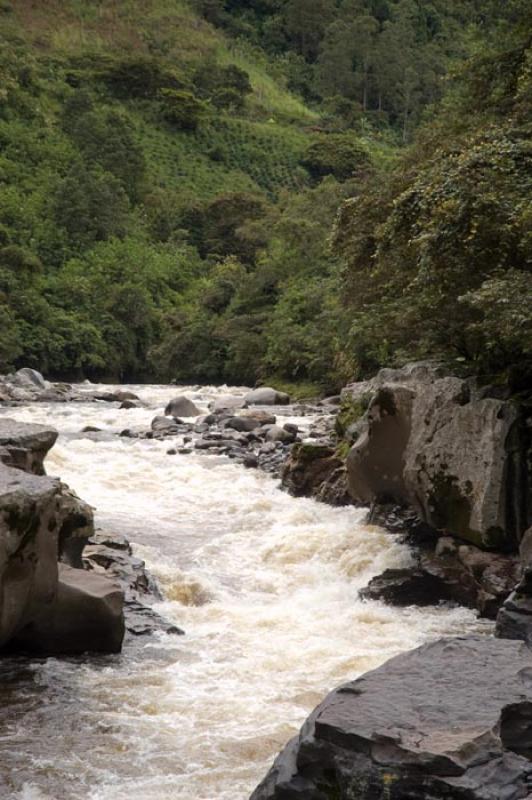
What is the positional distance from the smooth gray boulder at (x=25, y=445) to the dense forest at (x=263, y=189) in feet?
16.8

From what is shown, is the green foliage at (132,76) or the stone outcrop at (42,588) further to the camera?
the green foliage at (132,76)

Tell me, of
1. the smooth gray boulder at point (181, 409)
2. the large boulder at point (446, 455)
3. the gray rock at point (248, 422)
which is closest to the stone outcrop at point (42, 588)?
the large boulder at point (446, 455)

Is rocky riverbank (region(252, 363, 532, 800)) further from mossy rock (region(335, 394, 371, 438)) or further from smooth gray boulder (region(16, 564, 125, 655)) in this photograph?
smooth gray boulder (region(16, 564, 125, 655))

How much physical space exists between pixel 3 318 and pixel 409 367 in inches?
1202

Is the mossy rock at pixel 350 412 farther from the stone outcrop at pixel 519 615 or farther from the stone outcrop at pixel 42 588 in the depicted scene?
the stone outcrop at pixel 519 615

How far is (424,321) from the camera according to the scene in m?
13.6

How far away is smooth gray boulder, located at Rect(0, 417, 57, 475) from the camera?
10.7 metres

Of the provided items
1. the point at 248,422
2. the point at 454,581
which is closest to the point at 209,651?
the point at 454,581

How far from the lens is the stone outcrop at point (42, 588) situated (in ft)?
27.5

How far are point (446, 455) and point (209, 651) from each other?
453 cm

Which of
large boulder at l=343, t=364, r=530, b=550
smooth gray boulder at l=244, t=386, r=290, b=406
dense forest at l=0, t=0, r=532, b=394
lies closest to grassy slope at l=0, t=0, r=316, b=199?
dense forest at l=0, t=0, r=532, b=394

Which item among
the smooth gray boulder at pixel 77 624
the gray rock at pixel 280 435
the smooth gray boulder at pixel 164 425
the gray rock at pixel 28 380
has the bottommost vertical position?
the gray rock at pixel 28 380

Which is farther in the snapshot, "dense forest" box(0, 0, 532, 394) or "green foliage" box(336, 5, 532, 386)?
"dense forest" box(0, 0, 532, 394)

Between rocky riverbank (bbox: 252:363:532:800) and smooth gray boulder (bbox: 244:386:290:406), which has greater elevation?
rocky riverbank (bbox: 252:363:532:800)
